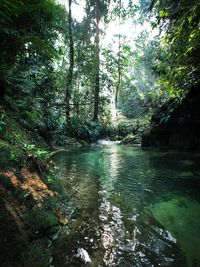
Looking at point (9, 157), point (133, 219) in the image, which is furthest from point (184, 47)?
point (9, 157)

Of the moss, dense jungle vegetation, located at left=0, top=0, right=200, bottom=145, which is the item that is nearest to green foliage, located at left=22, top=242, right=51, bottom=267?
the moss

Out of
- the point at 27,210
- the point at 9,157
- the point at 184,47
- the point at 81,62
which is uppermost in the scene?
the point at 81,62

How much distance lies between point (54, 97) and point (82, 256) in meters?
11.7

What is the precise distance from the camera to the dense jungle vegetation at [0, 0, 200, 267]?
112 inches

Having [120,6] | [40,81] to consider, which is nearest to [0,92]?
[40,81]

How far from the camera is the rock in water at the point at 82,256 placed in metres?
2.39

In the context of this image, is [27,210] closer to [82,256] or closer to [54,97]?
[82,256]

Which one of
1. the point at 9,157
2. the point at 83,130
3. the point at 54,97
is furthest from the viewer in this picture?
the point at 83,130

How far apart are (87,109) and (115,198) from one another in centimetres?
1681

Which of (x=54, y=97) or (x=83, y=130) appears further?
(x=83, y=130)

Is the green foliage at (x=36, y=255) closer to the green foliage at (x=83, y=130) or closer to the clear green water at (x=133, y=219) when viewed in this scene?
the clear green water at (x=133, y=219)

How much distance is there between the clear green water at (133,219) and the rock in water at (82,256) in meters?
0.05

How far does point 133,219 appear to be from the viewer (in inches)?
134

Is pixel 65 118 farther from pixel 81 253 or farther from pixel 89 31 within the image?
pixel 81 253
